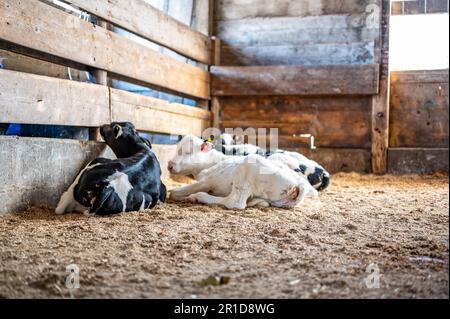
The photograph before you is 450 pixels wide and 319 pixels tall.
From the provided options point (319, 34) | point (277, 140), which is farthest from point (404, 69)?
point (277, 140)

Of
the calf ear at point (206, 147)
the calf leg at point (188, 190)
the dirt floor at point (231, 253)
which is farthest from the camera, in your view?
the calf ear at point (206, 147)

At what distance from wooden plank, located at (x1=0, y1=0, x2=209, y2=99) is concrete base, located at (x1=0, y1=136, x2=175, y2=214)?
0.83 meters

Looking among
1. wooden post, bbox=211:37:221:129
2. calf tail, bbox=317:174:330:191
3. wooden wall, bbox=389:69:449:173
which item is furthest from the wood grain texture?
calf tail, bbox=317:174:330:191

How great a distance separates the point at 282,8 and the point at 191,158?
3.93m

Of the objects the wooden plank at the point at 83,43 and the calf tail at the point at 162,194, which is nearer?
the wooden plank at the point at 83,43

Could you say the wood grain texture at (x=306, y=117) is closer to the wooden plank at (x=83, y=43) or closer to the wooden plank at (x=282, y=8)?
the wooden plank at (x=282, y=8)

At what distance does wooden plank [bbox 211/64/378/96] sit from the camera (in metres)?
8.23

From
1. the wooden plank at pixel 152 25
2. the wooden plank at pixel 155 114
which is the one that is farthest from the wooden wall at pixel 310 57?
the wooden plank at pixel 155 114

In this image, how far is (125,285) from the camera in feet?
7.55

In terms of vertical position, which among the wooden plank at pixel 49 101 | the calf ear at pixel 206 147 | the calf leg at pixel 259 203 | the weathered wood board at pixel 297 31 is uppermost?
the weathered wood board at pixel 297 31

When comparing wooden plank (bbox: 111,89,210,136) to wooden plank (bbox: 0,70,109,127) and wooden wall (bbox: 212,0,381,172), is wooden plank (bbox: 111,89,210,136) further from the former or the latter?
wooden wall (bbox: 212,0,381,172)

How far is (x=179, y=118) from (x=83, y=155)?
2.44 meters

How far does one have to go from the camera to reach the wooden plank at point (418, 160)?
325 inches

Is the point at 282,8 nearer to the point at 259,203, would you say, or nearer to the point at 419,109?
the point at 419,109
